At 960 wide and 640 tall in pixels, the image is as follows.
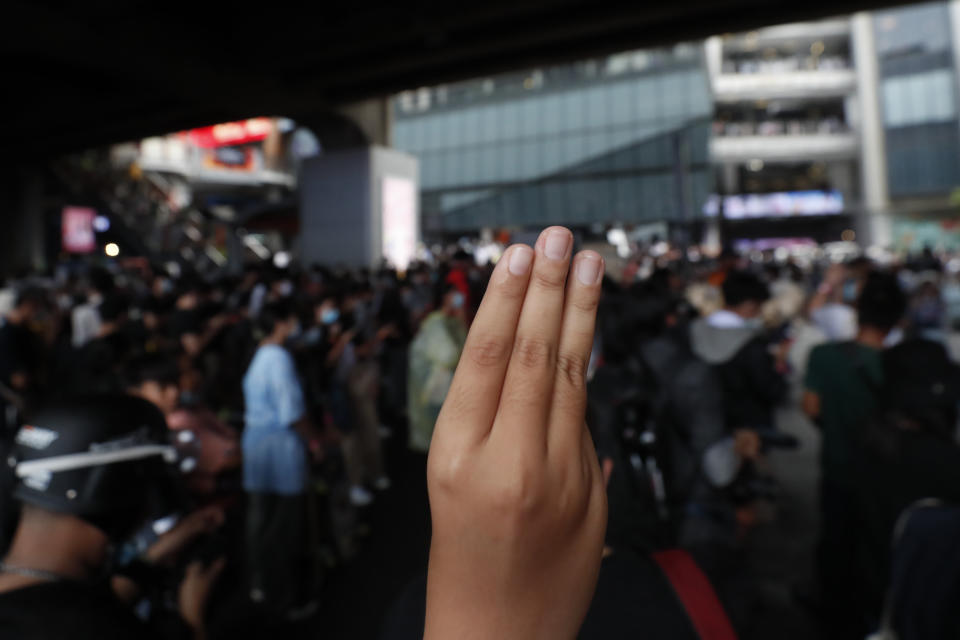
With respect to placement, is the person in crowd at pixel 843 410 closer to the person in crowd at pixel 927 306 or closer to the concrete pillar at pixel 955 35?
the person in crowd at pixel 927 306

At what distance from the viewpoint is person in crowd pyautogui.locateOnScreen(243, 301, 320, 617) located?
3637 mm

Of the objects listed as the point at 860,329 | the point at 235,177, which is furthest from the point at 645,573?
the point at 235,177

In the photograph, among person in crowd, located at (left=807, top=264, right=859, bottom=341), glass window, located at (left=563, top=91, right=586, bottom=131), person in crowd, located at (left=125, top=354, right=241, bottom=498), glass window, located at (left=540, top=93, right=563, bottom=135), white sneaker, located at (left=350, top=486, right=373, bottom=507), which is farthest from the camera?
glass window, located at (left=540, top=93, right=563, bottom=135)

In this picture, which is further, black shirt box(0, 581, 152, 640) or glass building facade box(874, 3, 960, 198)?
glass building facade box(874, 3, 960, 198)

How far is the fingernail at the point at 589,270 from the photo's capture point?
67 centimetres

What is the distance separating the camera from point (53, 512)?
1.51 m

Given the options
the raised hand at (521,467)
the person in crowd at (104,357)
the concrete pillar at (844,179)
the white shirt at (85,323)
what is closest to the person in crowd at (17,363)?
the person in crowd at (104,357)

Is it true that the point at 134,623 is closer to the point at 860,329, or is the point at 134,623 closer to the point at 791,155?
the point at 860,329

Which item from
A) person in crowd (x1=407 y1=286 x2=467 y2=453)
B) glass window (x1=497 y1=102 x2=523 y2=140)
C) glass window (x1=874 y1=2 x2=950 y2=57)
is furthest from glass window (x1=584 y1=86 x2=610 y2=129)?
person in crowd (x1=407 y1=286 x2=467 y2=453)

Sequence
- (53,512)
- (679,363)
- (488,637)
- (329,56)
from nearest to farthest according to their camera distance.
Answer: (488,637) → (53,512) → (679,363) → (329,56)

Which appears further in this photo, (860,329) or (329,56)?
(329,56)

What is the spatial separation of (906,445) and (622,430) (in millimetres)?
1417

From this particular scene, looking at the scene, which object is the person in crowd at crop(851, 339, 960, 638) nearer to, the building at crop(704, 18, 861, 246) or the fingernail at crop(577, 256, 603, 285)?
the fingernail at crop(577, 256, 603, 285)

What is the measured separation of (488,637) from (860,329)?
363 cm
